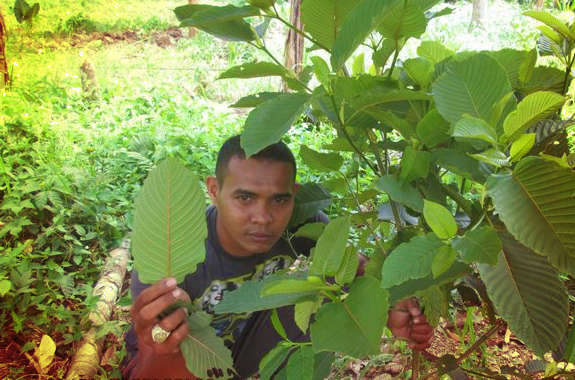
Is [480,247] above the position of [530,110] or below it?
below

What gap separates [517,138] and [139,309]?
52 cm

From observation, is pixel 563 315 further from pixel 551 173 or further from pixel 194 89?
pixel 194 89

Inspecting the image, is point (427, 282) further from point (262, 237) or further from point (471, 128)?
point (262, 237)

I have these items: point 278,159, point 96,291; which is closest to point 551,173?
point 278,159

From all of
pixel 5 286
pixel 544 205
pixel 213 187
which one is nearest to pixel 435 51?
pixel 544 205

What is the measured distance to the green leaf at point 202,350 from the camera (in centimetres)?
66

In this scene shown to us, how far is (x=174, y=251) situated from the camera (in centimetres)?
62

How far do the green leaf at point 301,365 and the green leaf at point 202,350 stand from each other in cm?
8

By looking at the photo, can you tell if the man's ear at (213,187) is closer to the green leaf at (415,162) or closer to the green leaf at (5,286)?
the green leaf at (415,162)

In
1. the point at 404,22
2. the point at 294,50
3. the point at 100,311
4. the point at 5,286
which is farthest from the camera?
the point at 294,50

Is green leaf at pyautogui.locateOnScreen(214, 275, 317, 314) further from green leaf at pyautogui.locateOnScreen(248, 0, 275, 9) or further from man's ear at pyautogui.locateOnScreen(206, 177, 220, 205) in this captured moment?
man's ear at pyautogui.locateOnScreen(206, 177, 220, 205)

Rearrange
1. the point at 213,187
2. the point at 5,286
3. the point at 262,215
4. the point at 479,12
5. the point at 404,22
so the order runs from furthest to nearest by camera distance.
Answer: the point at 479,12, the point at 5,286, the point at 213,187, the point at 262,215, the point at 404,22

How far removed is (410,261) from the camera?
1.71 feet

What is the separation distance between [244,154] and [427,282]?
73 cm
